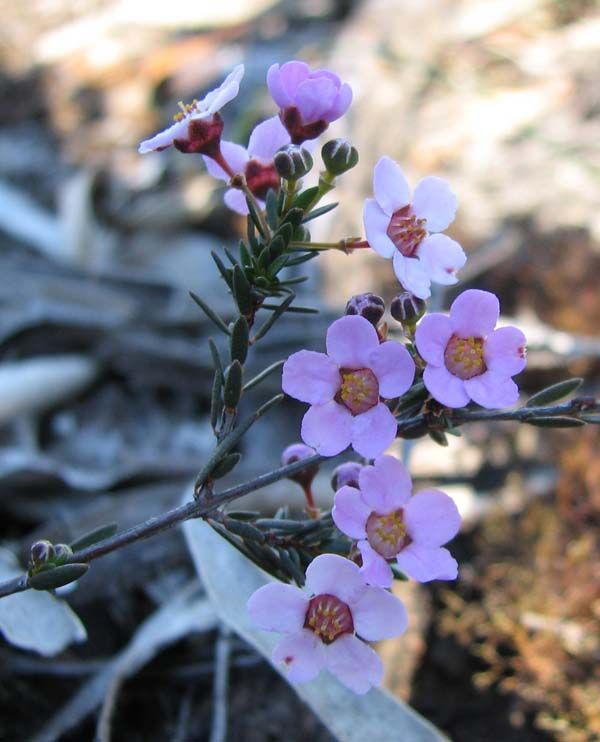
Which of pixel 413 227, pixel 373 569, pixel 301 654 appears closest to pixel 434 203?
pixel 413 227

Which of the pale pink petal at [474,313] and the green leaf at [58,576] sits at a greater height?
the pale pink petal at [474,313]

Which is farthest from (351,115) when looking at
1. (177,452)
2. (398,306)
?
(398,306)

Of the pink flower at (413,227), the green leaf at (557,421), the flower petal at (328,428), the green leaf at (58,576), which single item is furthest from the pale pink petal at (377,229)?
the green leaf at (58,576)

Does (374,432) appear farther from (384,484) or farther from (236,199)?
(236,199)

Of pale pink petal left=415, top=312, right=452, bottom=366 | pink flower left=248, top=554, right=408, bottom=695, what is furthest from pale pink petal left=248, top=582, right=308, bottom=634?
pale pink petal left=415, top=312, right=452, bottom=366

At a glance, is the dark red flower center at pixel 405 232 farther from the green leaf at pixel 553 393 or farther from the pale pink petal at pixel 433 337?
the green leaf at pixel 553 393

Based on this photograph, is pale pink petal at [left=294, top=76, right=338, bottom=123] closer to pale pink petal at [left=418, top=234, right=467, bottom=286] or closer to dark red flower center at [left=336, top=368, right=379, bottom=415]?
pale pink petal at [left=418, top=234, right=467, bottom=286]

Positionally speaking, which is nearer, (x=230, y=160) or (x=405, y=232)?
(x=405, y=232)
